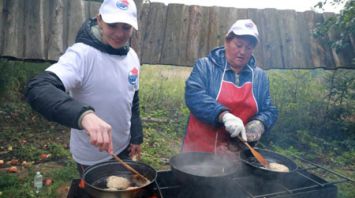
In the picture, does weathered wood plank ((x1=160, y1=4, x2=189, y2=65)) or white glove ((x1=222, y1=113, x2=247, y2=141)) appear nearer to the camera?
white glove ((x1=222, y1=113, x2=247, y2=141))

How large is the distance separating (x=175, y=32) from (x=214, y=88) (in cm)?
205

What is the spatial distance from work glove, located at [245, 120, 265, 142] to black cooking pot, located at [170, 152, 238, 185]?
60cm

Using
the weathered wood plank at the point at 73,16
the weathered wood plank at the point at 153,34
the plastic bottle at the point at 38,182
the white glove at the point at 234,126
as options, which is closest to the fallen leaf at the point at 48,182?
the plastic bottle at the point at 38,182

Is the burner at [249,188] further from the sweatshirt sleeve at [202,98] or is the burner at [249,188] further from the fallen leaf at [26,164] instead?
the fallen leaf at [26,164]

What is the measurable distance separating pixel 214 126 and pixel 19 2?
3.39 metres

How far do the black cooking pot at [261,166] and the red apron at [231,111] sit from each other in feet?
1.34

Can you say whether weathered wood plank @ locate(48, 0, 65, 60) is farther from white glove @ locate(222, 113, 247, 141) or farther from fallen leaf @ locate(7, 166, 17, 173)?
white glove @ locate(222, 113, 247, 141)

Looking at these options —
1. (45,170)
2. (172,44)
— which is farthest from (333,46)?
(45,170)

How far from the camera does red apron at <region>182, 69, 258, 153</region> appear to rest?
11.3ft

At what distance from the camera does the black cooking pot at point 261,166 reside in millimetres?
2562

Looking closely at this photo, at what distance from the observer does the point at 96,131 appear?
1.78 metres

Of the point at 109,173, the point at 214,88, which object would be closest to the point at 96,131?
the point at 109,173

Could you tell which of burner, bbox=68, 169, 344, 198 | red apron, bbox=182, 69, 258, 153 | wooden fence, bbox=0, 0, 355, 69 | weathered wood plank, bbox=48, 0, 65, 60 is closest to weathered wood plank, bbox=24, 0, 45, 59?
wooden fence, bbox=0, 0, 355, 69

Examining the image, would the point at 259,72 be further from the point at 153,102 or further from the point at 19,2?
the point at 153,102
